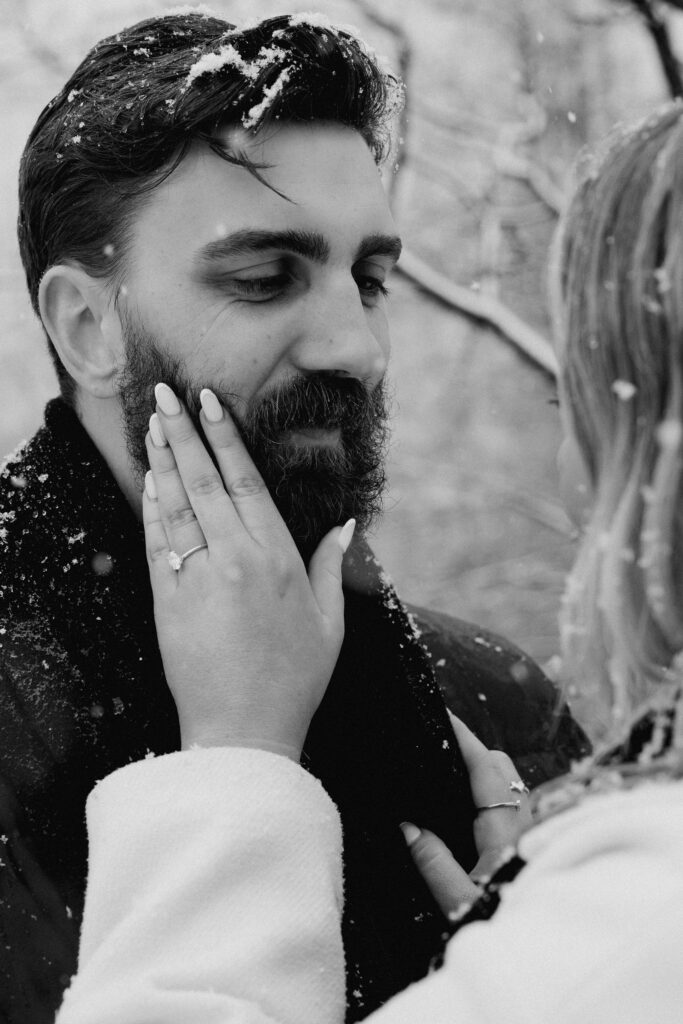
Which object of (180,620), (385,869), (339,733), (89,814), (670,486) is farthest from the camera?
(339,733)

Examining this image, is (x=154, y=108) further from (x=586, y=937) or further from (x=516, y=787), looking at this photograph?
(x=586, y=937)

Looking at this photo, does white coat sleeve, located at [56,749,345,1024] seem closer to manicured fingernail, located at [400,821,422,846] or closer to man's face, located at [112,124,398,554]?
manicured fingernail, located at [400,821,422,846]

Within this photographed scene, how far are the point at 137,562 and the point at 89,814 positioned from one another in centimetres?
55

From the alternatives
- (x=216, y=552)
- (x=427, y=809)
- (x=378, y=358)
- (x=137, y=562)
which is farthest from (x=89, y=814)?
(x=378, y=358)

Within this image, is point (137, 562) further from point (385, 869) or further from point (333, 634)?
point (385, 869)

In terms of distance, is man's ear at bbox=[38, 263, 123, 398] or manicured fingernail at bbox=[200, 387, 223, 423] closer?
manicured fingernail at bbox=[200, 387, 223, 423]

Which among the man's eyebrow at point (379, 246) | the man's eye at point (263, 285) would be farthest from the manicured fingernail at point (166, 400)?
the man's eyebrow at point (379, 246)

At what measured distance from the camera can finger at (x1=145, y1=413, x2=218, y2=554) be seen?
1.62 metres

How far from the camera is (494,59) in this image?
269 inches

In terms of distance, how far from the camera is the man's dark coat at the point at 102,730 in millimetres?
1636

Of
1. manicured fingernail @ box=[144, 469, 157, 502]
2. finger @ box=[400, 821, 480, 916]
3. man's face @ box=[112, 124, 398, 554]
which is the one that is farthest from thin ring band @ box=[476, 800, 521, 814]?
manicured fingernail @ box=[144, 469, 157, 502]

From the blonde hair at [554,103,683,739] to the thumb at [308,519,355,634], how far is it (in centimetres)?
50

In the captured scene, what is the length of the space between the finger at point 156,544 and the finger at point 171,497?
12 mm

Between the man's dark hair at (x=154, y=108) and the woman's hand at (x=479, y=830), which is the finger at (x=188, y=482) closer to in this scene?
the man's dark hair at (x=154, y=108)
